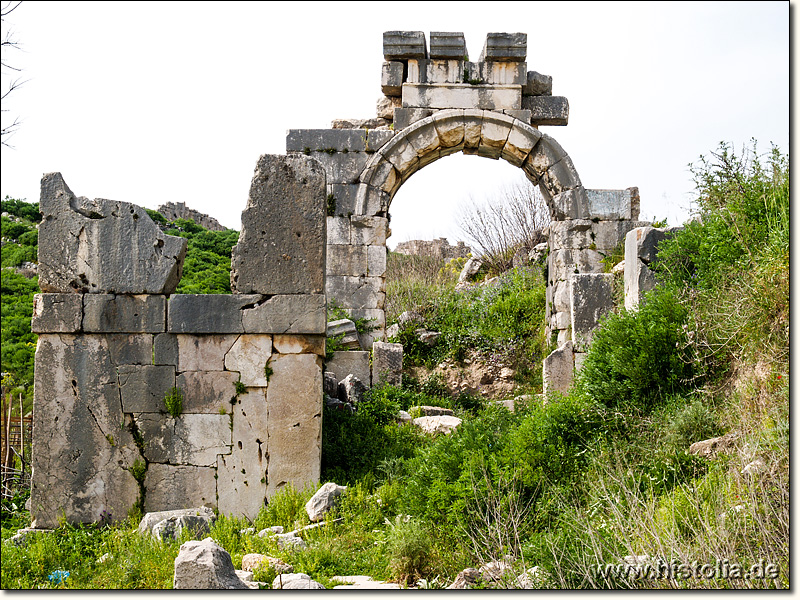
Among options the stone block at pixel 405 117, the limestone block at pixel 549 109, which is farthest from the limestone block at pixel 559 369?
the stone block at pixel 405 117

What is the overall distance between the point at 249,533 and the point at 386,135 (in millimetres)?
6907

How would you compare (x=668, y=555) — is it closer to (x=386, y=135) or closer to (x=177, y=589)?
(x=177, y=589)

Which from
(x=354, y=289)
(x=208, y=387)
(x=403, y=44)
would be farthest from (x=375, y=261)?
(x=208, y=387)

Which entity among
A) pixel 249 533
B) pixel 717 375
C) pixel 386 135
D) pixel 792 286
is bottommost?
pixel 249 533

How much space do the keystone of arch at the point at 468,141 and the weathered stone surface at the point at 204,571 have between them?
744 centimetres

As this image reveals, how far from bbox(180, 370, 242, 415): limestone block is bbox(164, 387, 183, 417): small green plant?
0.03 meters

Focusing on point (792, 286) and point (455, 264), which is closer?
point (792, 286)

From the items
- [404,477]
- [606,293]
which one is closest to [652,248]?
[606,293]

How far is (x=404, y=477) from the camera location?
19.9 ft

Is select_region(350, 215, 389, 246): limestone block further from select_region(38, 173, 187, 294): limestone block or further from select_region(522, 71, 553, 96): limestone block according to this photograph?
select_region(38, 173, 187, 294): limestone block

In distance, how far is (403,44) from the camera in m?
10.9

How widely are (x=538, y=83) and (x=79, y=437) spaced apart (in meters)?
8.30

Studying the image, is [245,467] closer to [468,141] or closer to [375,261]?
[375,261]

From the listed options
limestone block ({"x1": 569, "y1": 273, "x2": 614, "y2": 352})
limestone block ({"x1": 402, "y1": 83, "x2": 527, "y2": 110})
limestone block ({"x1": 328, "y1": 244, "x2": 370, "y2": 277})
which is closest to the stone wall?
limestone block ({"x1": 569, "y1": 273, "x2": 614, "y2": 352})
